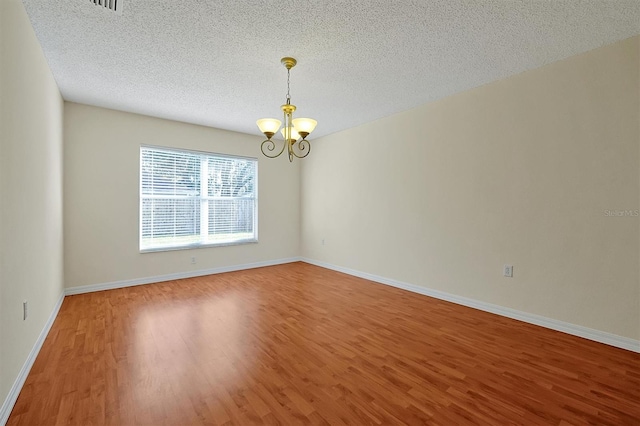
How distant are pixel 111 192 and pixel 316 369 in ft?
12.6

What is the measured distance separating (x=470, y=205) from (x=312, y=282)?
2459mm

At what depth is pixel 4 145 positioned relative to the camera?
166cm

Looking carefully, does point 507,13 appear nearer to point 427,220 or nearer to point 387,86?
point 387,86

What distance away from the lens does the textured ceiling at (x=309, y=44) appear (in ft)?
6.79

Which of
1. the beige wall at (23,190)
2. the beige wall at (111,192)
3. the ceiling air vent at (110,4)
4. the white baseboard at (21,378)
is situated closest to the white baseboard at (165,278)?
the beige wall at (111,192)

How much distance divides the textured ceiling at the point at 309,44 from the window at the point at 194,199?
119 centimetres

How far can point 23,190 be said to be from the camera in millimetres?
2055

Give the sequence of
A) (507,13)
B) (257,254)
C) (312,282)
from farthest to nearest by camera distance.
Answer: (257,254) < (312,282) < (507,13)

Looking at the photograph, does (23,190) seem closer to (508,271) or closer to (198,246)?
(198,246)

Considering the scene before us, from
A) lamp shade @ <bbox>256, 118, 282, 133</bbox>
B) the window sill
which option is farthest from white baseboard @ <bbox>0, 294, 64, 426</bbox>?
lamp shade @ <bbox>256, 118, 282, 133</bbox>

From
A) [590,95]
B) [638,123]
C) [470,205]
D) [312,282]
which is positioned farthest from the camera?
[312,282]

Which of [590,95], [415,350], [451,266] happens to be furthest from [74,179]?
[590,95]

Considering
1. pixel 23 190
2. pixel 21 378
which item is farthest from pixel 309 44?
pixel 21 378

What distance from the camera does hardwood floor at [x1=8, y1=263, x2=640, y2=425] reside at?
165cm
